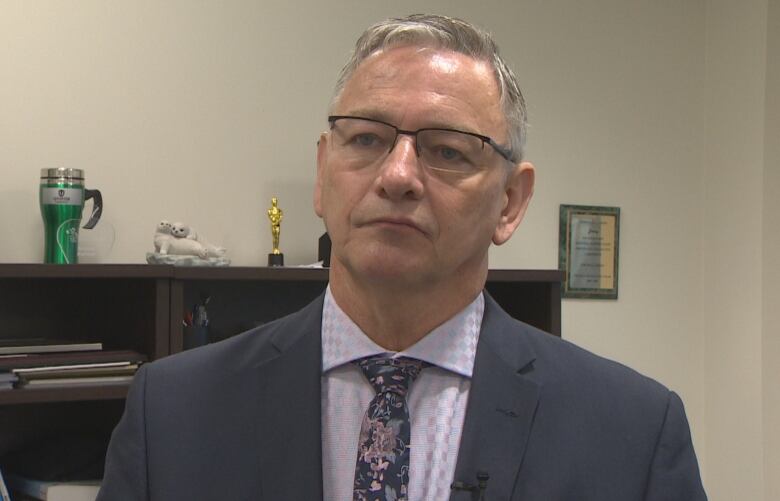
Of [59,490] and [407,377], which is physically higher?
[407,377]

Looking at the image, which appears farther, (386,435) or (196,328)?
(196,328)

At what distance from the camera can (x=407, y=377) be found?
1.16m

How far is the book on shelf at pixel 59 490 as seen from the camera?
2035 mm

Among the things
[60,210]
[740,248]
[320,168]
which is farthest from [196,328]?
[740,248]

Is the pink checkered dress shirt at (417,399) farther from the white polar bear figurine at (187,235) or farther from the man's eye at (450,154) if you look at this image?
the white polar bear figurine at (187,235)

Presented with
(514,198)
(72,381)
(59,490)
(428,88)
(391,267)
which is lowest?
(59,490)

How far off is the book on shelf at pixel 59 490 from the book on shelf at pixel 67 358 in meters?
0.28

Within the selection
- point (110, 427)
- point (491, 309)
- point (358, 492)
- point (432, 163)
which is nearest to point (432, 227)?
point (432, 163)

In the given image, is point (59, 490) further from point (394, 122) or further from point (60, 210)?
point (394, 122)

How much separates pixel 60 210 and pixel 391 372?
1337mm

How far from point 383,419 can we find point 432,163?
33cm

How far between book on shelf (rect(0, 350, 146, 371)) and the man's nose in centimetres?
120

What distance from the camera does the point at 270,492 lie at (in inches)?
42.7

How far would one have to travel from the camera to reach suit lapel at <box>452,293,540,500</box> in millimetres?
1098
